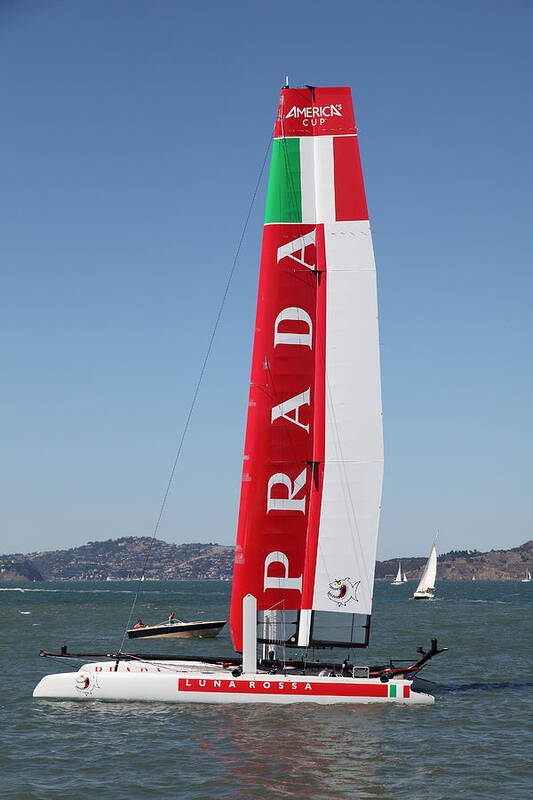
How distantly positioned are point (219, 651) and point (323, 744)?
2323cm

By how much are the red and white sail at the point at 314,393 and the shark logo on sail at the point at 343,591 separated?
26 mm

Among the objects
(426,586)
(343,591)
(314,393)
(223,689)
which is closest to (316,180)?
(314,393)

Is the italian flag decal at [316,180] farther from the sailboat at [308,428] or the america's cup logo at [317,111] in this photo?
the america's cup logo at [317,111]

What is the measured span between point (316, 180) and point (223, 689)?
13584mm

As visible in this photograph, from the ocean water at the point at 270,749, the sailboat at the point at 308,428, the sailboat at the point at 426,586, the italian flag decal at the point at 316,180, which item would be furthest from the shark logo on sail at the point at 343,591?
the sailboat at the point at 426,586

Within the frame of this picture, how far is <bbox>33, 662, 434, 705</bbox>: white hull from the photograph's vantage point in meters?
22.1

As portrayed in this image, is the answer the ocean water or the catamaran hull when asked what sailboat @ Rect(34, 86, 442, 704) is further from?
the ocean water

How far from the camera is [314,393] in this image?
24.4 meters

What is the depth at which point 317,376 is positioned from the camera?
A: 24.4 metres

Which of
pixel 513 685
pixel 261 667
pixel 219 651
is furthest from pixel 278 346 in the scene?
pixel 219 651

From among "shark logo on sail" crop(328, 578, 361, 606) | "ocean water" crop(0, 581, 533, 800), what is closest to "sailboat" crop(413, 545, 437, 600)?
"ocean water" crop(0, 581, 533, 800)

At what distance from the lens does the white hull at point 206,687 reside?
2208 cm

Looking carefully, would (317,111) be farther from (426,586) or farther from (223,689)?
(426,586)

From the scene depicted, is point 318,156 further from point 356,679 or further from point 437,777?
point 437,777
